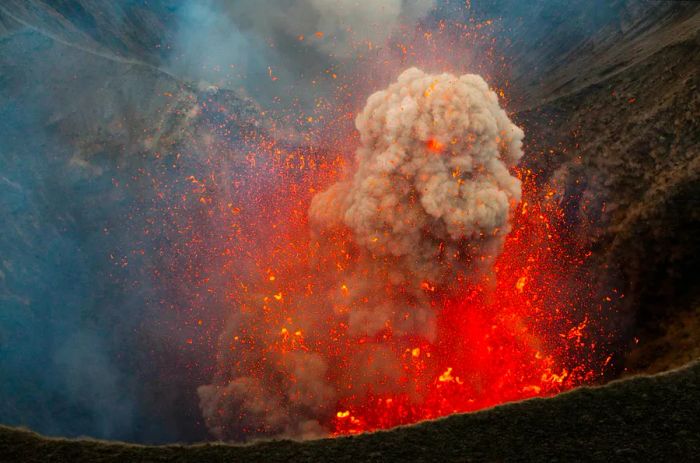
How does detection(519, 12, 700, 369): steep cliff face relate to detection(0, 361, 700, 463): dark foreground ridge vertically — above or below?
above

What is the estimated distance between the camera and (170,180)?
18.6 metres

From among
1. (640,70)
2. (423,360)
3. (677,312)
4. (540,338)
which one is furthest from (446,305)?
(640,70)

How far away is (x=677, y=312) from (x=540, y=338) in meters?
4.15

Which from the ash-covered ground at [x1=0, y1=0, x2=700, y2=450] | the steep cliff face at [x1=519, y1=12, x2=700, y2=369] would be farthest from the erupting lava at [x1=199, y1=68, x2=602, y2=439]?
the ash-covered ground at [x1=0, y1=0, x2=700, y2=450]

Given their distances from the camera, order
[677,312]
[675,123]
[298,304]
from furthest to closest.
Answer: [298,304], [675,123], [677,312]

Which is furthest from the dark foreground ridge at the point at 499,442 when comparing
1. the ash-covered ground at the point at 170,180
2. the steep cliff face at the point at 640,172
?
the steep cliff face at the point at 640,172

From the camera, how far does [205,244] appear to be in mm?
19109

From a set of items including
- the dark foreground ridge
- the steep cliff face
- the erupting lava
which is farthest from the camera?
the erupting lava

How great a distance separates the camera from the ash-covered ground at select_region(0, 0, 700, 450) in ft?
49.5

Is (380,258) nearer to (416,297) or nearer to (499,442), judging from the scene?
(416,297)

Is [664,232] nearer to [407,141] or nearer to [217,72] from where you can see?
[407,141]

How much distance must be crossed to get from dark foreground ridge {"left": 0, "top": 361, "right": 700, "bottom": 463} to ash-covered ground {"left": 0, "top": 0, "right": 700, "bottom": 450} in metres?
6.32

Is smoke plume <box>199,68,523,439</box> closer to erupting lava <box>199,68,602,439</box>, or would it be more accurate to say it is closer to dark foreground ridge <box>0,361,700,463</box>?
erupting lava <box>199,68,602,439</box>

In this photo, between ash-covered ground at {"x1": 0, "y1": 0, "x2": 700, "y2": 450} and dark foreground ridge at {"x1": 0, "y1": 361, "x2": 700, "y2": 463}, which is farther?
ash-covered ground at {"x1": 0, "y1": 0, "x2": 700, "y2": 450}
